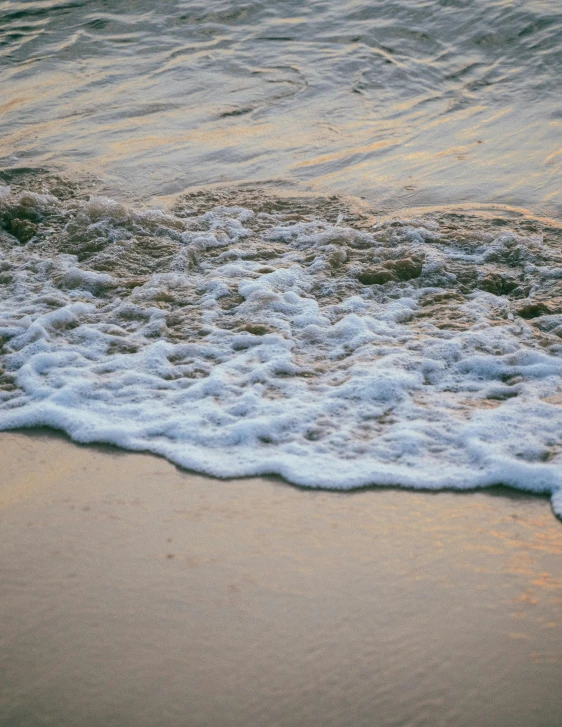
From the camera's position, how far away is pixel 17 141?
6527mm

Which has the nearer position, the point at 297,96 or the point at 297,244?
the point at 297,244

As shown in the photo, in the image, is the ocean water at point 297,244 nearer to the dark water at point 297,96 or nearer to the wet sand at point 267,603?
the dark water at point 297,96

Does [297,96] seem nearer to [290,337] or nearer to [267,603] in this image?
[290,337]

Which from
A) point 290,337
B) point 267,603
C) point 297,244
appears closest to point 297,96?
point 297,244

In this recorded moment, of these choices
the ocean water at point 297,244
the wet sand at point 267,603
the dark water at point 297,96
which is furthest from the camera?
the dark water at point 297,96

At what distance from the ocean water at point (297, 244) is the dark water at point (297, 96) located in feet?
0.10

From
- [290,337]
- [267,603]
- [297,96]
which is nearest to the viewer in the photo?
[267,603]

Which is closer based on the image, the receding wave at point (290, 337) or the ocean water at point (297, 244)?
the receding wave at point (290, 337)

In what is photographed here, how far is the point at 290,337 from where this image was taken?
385 centimetres

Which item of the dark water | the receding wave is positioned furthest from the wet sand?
the dark water

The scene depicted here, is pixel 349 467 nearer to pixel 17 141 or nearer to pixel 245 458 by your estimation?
pixel 245 458

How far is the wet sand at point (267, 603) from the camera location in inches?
76.0

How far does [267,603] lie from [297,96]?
609 centimetres

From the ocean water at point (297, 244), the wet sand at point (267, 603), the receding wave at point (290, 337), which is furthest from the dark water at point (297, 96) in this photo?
the wet sand at point (267, 603)
